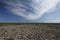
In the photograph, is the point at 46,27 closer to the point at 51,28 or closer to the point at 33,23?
the point at 51,28

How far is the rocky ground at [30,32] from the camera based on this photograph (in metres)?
4.14

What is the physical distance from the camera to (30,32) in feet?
13.9

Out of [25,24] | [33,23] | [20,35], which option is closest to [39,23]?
[33,23]

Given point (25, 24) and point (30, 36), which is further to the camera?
point (25, 24)

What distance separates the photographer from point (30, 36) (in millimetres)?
4160

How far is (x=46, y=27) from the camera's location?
445cm

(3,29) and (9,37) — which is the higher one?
(3,29)

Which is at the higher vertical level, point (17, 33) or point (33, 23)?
point (33, 23)

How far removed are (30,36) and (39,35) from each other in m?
0.31

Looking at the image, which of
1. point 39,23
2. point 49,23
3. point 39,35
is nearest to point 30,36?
point 39,35

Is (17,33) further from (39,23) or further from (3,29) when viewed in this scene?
(39,23)

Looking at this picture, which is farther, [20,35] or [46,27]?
[46,27]

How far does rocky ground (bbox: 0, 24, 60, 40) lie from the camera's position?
4.14 metres

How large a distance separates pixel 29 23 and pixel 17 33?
586mm
